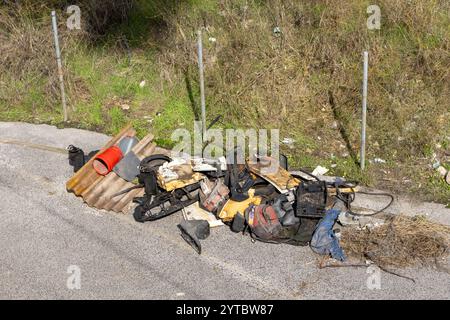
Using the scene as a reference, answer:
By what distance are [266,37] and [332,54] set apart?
49.9 inches

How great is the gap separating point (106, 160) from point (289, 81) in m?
3.46

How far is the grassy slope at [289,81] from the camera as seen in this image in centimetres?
877

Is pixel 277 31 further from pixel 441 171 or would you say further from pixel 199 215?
pixel 199 215

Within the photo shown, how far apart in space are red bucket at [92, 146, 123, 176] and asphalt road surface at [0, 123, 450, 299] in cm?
55

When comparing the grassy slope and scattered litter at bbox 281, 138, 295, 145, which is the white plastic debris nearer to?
the grassy slope

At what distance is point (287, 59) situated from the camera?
1005 centimetres

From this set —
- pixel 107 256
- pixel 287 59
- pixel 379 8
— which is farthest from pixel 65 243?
pixel 379 8

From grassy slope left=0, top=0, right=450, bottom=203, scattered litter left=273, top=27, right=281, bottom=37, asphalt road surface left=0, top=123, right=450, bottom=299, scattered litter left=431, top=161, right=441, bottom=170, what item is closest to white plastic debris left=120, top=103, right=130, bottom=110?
grassy slope left=0, top=0, right=450, bottom=203

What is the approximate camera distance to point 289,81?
9.80m

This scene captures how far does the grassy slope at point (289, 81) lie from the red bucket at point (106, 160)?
1.18 m

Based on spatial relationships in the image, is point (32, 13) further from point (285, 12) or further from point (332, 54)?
point (332, 54)

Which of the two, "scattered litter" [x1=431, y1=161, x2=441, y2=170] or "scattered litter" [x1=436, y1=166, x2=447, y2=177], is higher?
"scattered litter" [x1=431, y1=161, x2=441, y2=170]

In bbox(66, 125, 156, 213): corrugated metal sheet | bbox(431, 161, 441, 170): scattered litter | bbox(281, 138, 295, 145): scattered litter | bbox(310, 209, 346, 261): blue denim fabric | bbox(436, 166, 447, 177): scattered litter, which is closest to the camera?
bbox(310, 209, 346, 261): blue denim fabric

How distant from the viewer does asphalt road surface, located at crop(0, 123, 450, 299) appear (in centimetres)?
607
